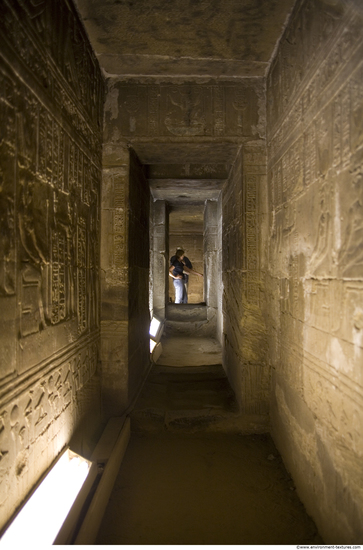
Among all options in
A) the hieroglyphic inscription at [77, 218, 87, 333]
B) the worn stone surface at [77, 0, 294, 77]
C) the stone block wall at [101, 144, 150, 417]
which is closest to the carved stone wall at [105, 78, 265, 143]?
the worn stone surface at [77, 0, 294, 77]

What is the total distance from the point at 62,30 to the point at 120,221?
1.54 meters

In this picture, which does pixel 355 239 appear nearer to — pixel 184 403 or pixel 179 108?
pixel 179 108

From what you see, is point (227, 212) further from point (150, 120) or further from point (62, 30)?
point (62, 30)

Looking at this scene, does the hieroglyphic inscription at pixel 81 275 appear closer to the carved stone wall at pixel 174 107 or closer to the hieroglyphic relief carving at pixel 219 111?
the carved stone wall at pixel 174 107

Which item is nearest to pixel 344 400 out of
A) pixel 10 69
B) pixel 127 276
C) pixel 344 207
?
pixel 344 207

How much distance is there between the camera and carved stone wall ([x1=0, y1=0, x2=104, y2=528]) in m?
1.48

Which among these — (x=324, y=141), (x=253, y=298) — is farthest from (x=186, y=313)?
(x=324, y=141)

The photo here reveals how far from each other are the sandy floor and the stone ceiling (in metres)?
2.97

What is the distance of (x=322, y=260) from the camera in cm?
181

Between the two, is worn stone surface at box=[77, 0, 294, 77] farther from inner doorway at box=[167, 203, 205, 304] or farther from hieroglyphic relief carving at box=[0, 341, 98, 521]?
inner doorway at box=[167, 203, 205, 304]

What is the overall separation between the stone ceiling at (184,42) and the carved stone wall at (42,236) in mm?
257

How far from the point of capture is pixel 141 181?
3881 mm

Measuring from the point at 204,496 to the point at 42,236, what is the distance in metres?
2.20

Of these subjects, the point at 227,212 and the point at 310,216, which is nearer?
the point at 310,216
